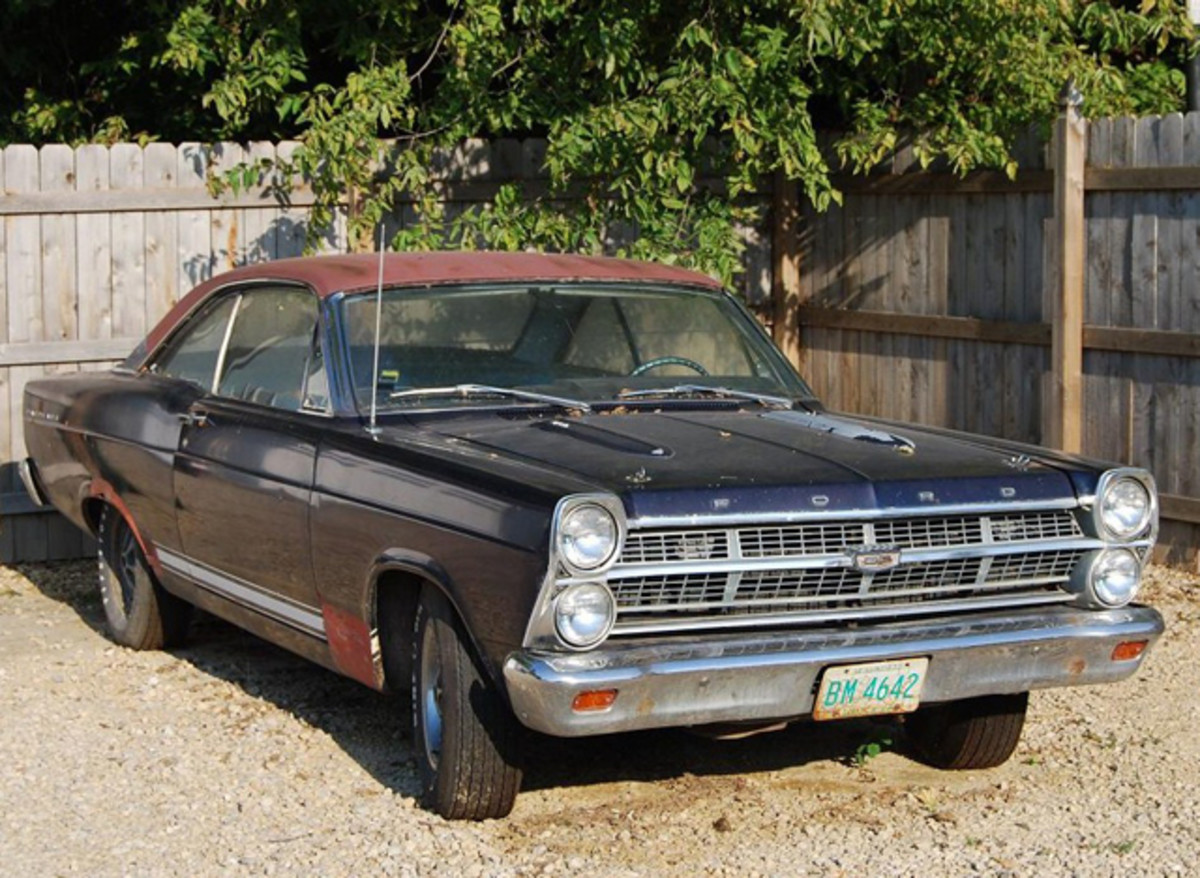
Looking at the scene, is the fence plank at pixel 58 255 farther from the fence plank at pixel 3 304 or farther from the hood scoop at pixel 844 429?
the hood scoop at pixel 844 429

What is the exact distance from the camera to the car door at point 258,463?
6.77 metres

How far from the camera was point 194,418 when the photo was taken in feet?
24.7

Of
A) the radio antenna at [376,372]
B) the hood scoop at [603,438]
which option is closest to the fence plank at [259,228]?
the radio antenna at [376,372]

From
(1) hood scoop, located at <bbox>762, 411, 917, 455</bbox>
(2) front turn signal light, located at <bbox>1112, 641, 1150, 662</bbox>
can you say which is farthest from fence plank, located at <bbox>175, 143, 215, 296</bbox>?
(2) front turn signal light, located at <bbox>1112, 641, 1150, 662</bbox>

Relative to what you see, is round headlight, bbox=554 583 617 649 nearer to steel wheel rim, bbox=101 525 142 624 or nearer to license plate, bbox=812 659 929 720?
license plate, bbox=812 659 929 720

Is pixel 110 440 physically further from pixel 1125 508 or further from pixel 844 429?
pixel 1125 508

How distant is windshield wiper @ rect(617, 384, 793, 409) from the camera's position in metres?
6.93

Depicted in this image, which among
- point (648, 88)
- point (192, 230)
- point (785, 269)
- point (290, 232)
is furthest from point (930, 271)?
point (192, 230)

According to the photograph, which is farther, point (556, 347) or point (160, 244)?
point (160, 244)

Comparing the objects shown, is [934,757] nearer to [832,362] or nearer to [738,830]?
[738,830]

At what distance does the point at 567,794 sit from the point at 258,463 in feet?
5.06

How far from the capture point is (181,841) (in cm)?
594

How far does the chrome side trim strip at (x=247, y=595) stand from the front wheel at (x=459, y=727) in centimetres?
70

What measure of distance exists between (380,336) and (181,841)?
6.06 ft
